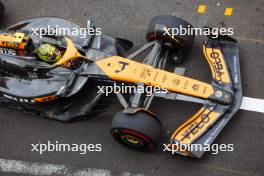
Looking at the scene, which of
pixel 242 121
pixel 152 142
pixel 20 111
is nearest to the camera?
pixel 152 142

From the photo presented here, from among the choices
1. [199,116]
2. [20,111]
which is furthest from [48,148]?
[199,116]

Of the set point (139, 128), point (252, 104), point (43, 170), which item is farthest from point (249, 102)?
point (43, 170)

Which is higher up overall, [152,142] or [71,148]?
[152,142]

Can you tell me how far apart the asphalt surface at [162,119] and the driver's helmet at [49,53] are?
36.1 inches

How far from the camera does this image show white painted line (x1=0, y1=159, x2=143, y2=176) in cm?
560

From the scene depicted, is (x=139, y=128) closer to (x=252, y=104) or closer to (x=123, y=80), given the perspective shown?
(x=123, y=80)

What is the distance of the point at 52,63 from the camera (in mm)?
5812

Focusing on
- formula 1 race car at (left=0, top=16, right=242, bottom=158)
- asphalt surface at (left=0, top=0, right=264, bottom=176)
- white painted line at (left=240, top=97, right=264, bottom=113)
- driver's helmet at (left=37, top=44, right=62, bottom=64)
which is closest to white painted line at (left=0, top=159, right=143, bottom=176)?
asphalt surface at (left=0, top=0, right=264, bottom=176)

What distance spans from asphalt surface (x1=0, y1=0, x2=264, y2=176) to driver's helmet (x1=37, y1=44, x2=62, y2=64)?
0.92m

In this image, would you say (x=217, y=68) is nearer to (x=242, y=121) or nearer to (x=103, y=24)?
(x=242, y=121)

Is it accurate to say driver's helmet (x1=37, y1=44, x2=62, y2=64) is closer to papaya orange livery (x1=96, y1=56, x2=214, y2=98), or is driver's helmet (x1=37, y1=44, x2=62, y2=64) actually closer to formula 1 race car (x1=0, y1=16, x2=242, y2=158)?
formula 1 race car (x1=0, y1=16, x2=242, y2=158)

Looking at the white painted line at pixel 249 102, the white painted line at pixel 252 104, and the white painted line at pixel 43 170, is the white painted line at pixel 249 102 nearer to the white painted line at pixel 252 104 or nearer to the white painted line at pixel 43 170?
the white painted line at pixel 252 104

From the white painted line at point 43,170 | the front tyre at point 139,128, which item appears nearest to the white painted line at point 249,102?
the front tyre at point 139,128

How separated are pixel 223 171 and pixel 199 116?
0.74 metres
